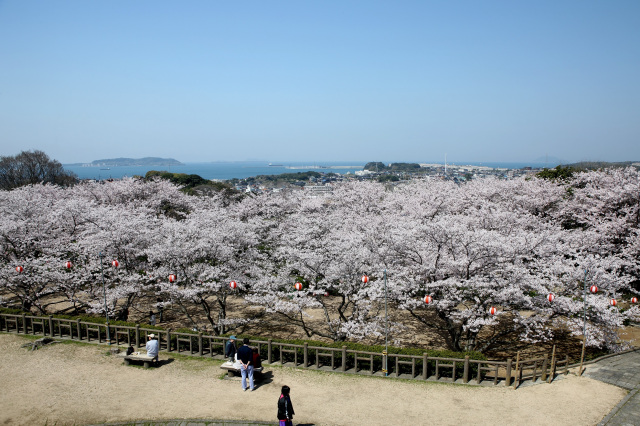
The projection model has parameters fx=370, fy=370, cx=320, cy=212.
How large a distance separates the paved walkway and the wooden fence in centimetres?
86

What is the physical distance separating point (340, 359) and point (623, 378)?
8484 millimetres

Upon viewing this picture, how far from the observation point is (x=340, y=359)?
39.2 feet

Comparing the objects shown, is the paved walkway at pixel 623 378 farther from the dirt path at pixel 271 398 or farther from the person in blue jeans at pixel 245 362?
the person in blue jeans at pixel 245 362

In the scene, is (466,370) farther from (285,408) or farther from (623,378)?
(285,408)

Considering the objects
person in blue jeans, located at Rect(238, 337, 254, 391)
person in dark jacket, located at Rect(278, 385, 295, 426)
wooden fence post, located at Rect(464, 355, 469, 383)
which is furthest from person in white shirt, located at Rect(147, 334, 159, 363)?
wooden fence post, located at Rect(464, 355, 469, 383)

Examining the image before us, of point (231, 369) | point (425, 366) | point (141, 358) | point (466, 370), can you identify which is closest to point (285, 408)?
point (231, 369)

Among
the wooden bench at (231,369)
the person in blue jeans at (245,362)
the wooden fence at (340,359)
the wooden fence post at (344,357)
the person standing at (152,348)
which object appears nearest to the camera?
the person in blue jeans at (245,362)

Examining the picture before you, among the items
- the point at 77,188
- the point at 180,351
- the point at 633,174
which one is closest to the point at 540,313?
the point at 180,351

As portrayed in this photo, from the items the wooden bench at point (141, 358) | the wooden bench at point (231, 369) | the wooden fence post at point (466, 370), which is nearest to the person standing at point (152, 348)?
the wooden bench at point (141, 358)

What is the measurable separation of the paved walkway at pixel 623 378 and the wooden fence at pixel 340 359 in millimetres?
860

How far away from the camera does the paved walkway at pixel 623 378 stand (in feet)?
29.6

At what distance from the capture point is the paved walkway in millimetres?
9023

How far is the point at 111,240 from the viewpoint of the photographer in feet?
53.1

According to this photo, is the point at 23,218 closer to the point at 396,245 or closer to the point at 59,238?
the point at 59,238
